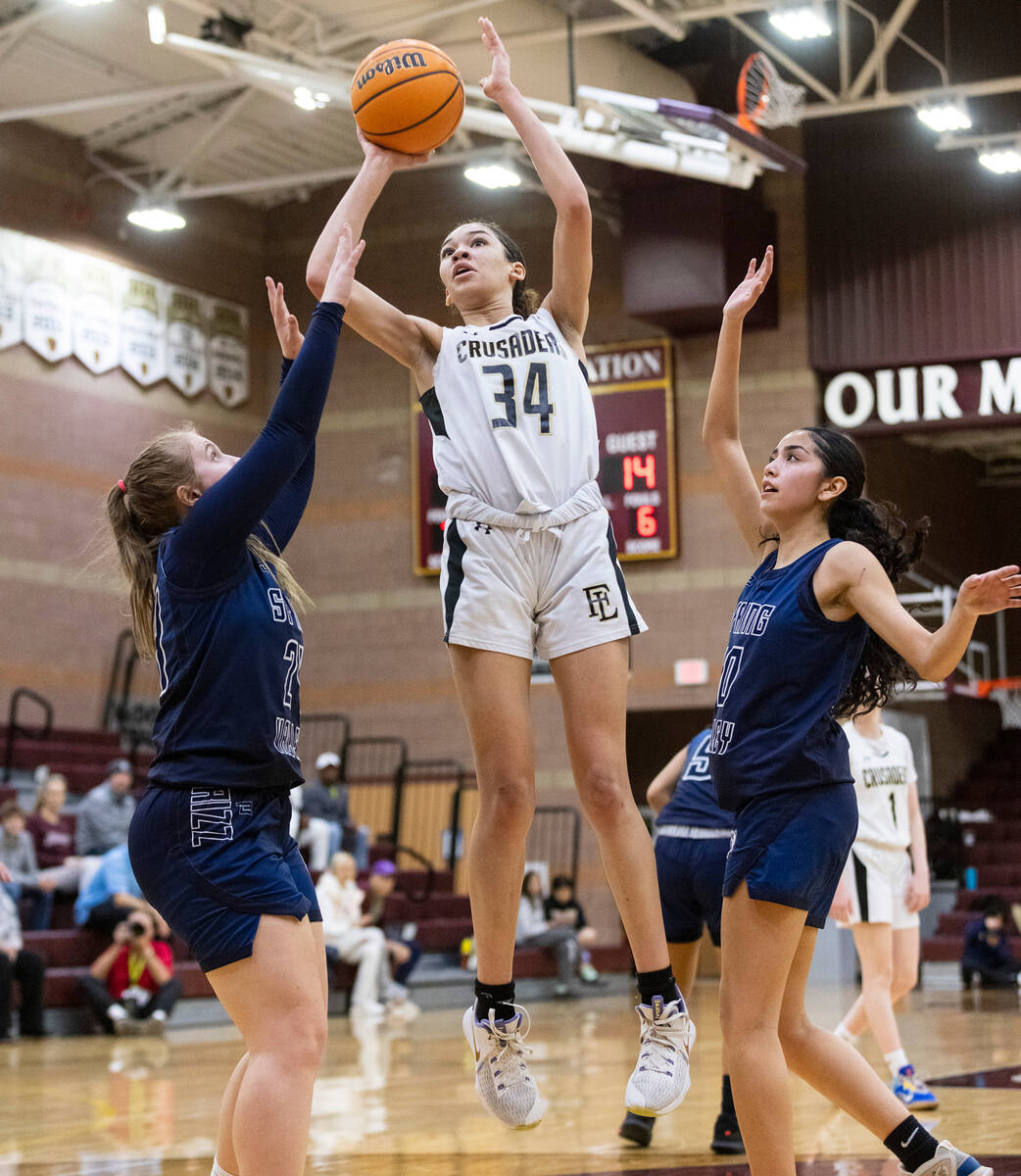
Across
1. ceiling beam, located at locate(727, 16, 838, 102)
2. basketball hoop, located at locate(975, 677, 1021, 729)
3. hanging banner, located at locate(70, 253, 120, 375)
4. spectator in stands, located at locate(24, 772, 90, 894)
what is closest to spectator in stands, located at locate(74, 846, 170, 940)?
spectator in stands, located at locate(24, 772, 90, 894)

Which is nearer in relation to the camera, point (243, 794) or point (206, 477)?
point (243, 794)

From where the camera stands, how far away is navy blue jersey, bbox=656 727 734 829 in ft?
20.7

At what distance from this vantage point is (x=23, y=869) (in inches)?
464

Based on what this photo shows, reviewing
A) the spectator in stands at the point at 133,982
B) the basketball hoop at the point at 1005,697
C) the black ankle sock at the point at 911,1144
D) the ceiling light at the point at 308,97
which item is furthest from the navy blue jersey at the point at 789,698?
the basketball hoop at the point at 1005,697

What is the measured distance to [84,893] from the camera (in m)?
11.8

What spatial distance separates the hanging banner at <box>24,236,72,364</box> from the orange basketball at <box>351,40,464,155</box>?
42.5ft

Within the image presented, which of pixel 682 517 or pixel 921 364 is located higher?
pixel 921 364

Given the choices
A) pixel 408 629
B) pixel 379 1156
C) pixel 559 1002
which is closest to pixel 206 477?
pixel 379 1156

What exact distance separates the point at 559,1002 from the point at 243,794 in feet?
39.4

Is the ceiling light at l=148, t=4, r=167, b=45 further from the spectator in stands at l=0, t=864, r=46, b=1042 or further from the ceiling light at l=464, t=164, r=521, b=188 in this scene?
the spectator in stands at l=0, t=864, r=46, b=1042

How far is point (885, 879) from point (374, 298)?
3.96 metres

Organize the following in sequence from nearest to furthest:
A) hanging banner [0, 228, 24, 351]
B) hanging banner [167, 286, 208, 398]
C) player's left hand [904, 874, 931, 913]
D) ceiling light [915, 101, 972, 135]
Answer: player's left hand [904, 874, 931, 913]
ceiling light [915, 101, 972, 135]
hanging banner [0, 228, 24, 351]
hanging banner [167, 286, 208, 398]

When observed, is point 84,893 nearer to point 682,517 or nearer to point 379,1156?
point 379,1156

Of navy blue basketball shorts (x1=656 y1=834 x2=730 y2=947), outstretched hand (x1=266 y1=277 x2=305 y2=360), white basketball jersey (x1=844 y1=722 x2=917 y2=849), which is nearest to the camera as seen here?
outstretched hand (x1=266 y1=277 x2=305 y2=360)
